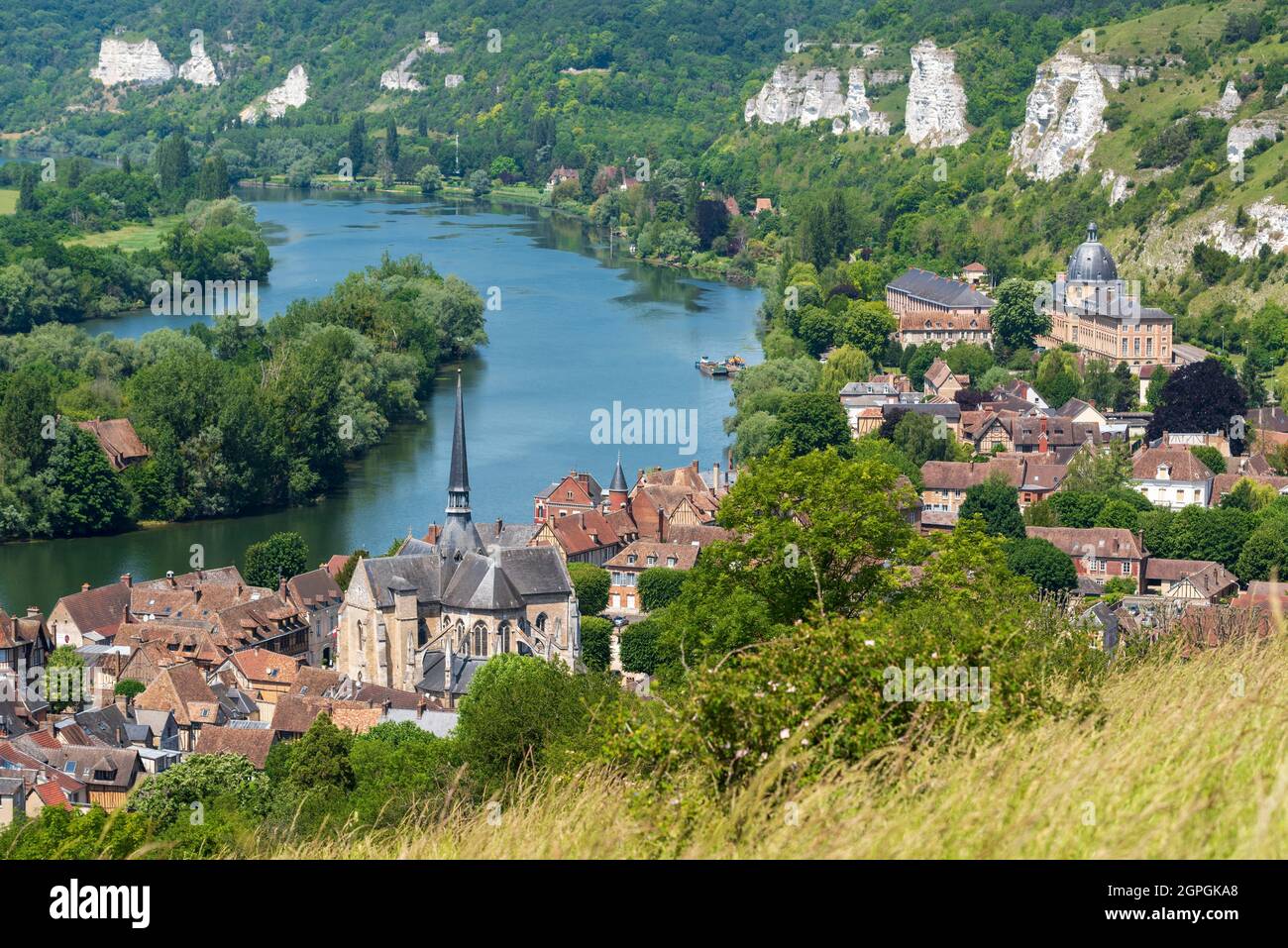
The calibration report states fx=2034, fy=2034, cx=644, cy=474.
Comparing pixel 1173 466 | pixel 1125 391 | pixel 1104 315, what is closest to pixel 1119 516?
pixel 1173 466

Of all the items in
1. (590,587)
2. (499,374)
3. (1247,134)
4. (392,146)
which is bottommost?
(590,587)

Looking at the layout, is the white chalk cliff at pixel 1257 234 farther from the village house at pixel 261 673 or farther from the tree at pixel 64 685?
the tree at pixel 64 685

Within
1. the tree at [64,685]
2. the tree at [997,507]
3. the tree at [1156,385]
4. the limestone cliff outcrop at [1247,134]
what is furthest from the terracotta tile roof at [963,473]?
the limestone cliff outcrop at [1247,134]

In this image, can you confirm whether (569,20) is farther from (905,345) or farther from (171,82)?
(905,345)

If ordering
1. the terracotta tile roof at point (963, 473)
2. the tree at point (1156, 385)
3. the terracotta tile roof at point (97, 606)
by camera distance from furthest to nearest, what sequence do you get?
the tree at point (1156, 385)
the terracotta tile roof at point (963, 473)
the terracotta tile roof at point (97, 606)

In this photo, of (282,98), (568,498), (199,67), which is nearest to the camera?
(568,498)

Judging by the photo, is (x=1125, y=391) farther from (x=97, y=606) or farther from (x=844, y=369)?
(x=97, y=606)
